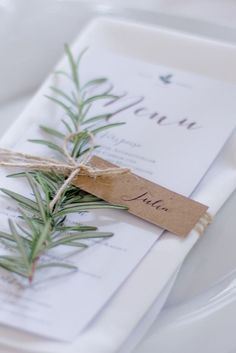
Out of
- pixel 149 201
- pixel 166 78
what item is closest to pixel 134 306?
pixel 149 201

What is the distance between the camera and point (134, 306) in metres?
0.48

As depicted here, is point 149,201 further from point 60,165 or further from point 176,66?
point 176,66

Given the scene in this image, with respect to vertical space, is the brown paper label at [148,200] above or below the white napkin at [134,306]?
above

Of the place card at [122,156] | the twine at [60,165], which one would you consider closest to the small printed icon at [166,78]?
the place card at [122,156]

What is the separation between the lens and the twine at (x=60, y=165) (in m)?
0.56

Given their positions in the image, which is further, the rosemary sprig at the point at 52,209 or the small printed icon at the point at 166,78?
the small printed icon at the point at 166,78

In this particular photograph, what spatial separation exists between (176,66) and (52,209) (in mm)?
226

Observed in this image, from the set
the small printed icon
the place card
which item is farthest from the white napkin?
the small printed icon

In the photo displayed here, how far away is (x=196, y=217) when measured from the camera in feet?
1.76

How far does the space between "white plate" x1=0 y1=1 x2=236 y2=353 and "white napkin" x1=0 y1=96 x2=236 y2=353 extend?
0.02m

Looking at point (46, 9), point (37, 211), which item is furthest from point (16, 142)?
point (46, 9)

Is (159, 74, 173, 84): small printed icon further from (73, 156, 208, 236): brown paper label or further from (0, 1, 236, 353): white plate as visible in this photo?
(73, 156, 208, 236): brown paper label

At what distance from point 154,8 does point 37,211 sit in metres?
0.35

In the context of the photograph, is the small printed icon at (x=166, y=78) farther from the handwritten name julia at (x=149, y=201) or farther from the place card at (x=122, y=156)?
the handwritten name julia at (x=149, y=201)
